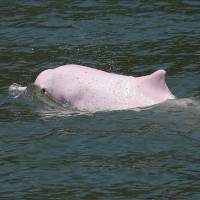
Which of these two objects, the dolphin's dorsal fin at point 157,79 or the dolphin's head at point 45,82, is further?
the dolphin's head at point 45,82

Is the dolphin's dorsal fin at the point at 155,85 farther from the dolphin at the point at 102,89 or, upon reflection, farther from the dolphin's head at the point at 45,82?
the dolphin's head at the point at 45,82

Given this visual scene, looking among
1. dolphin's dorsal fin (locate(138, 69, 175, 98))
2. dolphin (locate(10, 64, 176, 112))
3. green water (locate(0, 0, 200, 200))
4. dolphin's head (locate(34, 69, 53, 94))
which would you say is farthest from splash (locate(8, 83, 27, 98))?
dolphin's dorsal fin (locate(138, 69, 175, 98))

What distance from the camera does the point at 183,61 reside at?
54.6 feet

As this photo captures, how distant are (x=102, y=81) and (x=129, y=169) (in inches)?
107

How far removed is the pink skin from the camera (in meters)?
13.7

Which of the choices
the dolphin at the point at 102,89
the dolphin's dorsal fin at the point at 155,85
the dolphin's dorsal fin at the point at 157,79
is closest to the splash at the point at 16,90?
the dolphin at the point at 102,89

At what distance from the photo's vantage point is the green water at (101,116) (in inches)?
446

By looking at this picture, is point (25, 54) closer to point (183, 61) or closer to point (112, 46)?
point (112, 46)

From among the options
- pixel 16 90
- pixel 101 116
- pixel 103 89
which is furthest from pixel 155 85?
pixel 16 90

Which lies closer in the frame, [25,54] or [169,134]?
[169,134]

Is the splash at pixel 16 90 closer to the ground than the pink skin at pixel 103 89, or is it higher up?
closer to the ground

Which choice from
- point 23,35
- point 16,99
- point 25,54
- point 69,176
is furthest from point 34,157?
point 23,35

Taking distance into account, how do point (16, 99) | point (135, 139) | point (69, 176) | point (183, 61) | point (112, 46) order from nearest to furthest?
point (69, 176) < point (135, 139) < point (16, 99) < point (183, 61) < point (112, 46)

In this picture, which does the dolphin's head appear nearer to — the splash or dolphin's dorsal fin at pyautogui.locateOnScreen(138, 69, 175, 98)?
the splash
